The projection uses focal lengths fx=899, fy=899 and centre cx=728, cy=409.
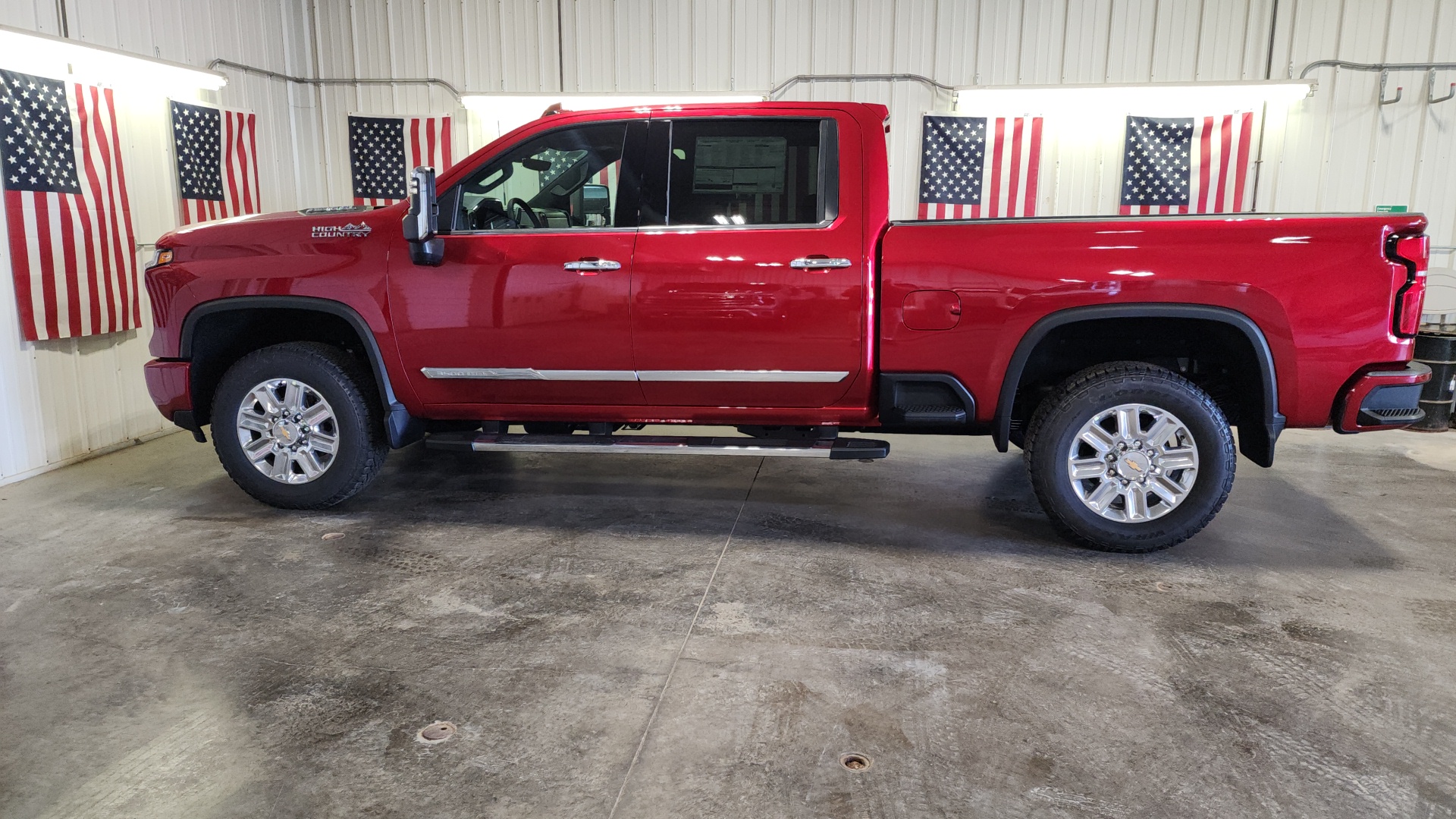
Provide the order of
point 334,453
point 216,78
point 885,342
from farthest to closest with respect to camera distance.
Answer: point 216,78
point 334,453
point 885,342

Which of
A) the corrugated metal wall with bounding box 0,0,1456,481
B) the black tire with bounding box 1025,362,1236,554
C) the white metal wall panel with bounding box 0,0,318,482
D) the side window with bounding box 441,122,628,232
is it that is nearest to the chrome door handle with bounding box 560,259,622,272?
the side window with bounding box 441,122,628,232

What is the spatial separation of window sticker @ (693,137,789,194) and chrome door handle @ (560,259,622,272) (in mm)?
478

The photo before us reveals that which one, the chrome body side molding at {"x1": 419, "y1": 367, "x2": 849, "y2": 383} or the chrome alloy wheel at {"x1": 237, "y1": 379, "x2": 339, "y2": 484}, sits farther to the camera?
the chrome alloy wheel at {"x1": 237, "y1": 379, "x2": 339, "y2": 484}

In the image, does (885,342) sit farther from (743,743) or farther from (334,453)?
(334,453)

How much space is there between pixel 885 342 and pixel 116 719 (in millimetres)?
2881

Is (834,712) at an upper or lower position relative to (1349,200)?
lower

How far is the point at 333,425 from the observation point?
4238 millimetres

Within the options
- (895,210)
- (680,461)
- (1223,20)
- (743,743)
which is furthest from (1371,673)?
(1223,20)

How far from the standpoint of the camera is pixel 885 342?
371 cm

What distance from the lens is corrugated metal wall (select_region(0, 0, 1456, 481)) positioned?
23.0 feet

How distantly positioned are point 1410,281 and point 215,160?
729cm

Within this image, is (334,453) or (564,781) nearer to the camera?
(564,781)

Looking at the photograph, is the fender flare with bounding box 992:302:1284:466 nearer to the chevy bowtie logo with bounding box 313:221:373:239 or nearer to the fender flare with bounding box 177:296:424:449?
the fender flare with bounding box 177:296:424:449

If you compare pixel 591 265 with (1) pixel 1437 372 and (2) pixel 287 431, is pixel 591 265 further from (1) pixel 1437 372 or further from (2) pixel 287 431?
(1) pixel 1437 372
